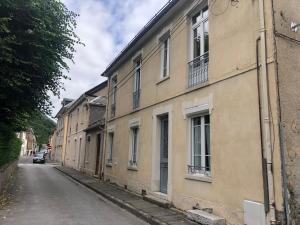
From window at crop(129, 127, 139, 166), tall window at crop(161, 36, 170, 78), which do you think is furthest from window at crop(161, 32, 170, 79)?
window at crop(129, 127, 139, 166)

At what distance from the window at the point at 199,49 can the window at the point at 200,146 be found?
3.56 feet

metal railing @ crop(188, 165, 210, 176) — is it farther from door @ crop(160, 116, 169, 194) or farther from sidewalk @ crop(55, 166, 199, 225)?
door @ crop(160, 116, 169, 194)

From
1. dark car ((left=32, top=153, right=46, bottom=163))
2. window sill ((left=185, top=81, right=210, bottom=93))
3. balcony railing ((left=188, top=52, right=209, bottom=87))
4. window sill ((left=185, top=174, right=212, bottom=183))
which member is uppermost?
balcony railing ((left=188, top=52, right=209, bottom=87))

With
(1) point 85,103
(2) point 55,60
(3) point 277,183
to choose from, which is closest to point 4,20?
(2) point 55,60

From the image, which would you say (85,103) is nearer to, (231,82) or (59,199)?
(59,199)

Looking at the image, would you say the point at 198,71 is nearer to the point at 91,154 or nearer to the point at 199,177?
the point at 199,177

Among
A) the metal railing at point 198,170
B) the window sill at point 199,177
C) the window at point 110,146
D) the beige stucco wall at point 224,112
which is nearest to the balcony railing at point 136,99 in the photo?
the beige stucco wall at point 224,112

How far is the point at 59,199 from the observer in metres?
11.5

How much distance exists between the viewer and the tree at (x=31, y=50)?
377 inches

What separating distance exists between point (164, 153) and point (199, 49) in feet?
12.4

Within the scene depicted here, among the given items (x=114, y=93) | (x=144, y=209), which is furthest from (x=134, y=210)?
(x=114, y=93)

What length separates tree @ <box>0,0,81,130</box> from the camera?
9586 mm

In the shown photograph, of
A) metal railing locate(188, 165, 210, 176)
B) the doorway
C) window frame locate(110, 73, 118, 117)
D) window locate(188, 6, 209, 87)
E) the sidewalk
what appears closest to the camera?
the sidewalk

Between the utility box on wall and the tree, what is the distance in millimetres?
7508
